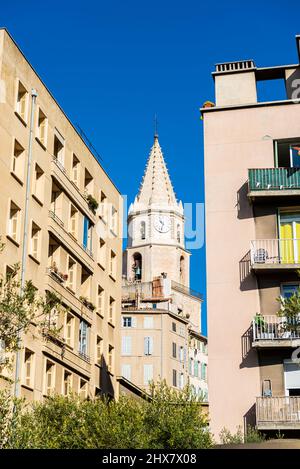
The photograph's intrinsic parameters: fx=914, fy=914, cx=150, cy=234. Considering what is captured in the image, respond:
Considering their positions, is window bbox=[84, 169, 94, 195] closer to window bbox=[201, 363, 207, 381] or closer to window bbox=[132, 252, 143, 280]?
window bbox=[201, 363, 207, 381]

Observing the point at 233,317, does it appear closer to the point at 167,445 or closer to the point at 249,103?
the point at 167,445

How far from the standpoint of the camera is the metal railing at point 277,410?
119ft

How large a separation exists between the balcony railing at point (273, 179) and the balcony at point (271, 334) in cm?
562

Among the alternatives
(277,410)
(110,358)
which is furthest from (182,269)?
(277,410)

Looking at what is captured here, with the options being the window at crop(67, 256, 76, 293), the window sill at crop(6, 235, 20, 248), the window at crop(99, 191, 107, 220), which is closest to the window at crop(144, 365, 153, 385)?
the window at crop(99, 191, 107, 220)

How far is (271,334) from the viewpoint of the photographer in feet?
123

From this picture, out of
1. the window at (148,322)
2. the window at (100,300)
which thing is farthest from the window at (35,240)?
the window at (148,322)

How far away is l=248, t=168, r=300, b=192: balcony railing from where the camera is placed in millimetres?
39344

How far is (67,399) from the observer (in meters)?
42.1

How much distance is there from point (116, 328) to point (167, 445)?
21.7 metres

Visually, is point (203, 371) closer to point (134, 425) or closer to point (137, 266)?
point (137, 266)

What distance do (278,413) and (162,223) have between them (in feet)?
442

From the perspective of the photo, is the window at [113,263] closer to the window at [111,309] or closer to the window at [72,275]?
the window at [111,309]

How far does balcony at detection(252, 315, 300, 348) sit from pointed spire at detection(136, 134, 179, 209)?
133m
